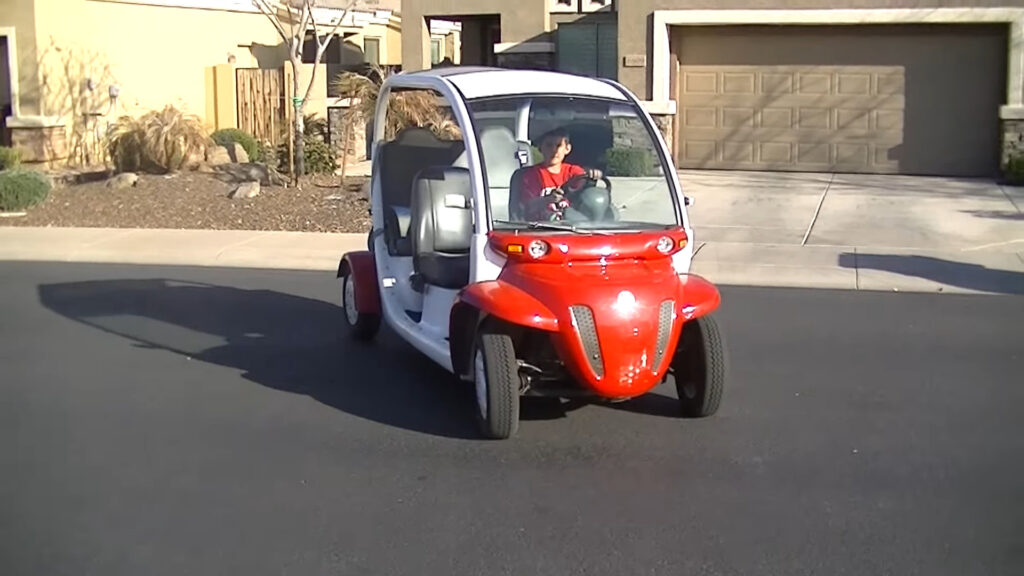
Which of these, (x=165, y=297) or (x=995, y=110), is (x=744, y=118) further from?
(x=165, y=297)

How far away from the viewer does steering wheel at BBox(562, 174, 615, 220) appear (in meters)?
7.42

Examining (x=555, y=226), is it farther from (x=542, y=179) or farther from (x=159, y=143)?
(x=159, y=143)

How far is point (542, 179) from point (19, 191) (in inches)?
460

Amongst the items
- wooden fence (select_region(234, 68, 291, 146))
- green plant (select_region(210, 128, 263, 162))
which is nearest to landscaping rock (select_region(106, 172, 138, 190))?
green plant (select_region(210, 128, 263, 162))

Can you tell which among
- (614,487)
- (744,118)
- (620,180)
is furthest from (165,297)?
(744,118)

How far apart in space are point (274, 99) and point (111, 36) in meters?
3.04

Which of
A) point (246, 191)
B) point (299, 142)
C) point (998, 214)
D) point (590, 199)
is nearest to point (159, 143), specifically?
point (299, 142)

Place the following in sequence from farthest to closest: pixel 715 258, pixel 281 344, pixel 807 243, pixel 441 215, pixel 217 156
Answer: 1. pixel 217 156
2. pixel 807 243
3. pixel 715 258
4. pixel 281 344
5. pixel 441 215

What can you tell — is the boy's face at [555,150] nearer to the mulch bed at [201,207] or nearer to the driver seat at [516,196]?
the driver seat at [516,196]

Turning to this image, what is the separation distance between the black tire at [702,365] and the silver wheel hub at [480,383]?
1.17 m

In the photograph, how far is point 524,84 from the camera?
7.78 meters

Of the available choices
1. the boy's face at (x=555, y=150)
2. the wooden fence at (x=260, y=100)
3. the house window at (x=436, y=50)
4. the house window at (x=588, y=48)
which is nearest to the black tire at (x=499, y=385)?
the boy's face at (x=555, y=150)

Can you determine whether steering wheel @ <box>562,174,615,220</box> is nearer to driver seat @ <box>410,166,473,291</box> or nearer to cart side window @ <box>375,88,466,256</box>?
driver seat @ <box>410,166,473,291</box>

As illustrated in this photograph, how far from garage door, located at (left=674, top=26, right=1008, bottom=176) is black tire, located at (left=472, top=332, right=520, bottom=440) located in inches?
589
